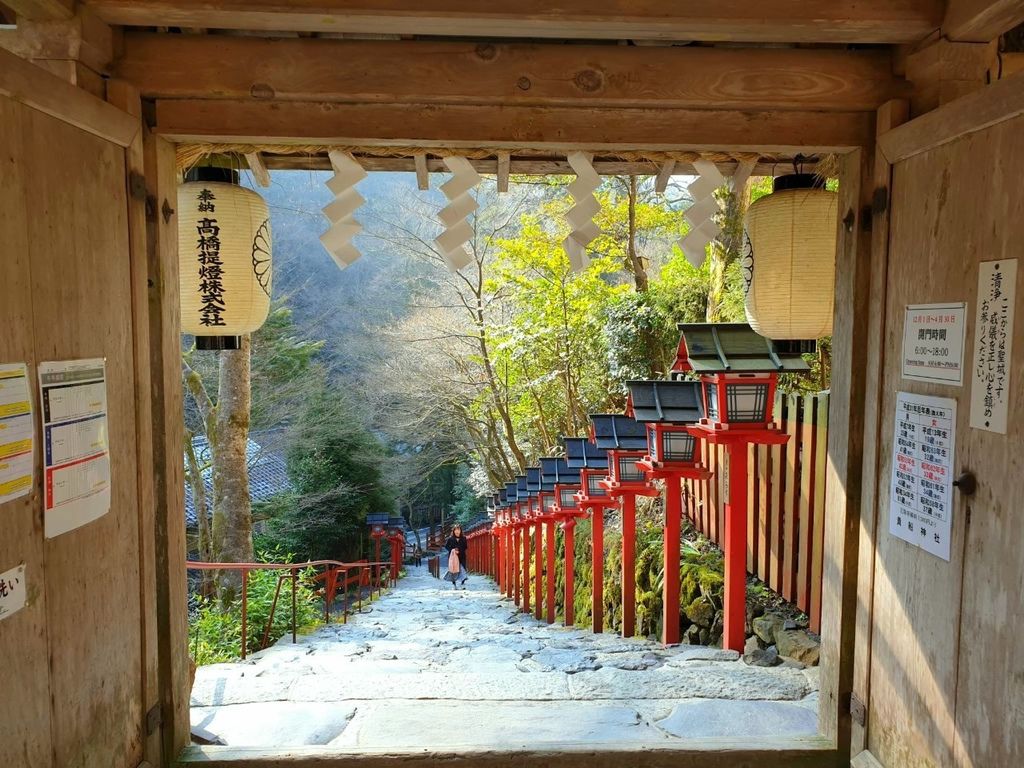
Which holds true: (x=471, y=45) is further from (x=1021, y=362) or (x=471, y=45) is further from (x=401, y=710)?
(x=401, y=710)


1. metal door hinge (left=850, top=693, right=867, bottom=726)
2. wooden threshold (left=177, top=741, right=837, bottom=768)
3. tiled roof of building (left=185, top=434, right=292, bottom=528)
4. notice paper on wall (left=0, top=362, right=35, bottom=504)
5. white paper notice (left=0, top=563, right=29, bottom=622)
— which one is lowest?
tiled roof of building (left=185, top=434, right=292, bottom=528)

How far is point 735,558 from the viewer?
588cm

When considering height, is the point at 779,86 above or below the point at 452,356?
above

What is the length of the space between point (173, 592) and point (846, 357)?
3.22 metres

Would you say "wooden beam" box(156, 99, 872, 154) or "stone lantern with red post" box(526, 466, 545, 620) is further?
"stone lantern with red post" box(526, 466, 545, 620)

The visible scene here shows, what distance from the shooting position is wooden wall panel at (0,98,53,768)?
1.99 m

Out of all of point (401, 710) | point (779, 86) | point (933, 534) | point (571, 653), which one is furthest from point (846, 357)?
point (571, 653)

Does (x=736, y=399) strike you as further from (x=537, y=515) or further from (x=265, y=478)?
(x=265, y=478)

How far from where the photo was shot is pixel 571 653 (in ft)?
21.6

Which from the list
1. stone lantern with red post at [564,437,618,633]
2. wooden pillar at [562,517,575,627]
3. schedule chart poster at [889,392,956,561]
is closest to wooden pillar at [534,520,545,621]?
wooden pillar at [562,517,575,627]

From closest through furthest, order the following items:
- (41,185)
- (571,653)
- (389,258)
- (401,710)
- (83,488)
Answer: (41,185)
(83,488)
(401,710)
(571,653)
(389,258)

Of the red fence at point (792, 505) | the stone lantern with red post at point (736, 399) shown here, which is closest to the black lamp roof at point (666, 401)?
the stone lantern with red post at point (736, 399)

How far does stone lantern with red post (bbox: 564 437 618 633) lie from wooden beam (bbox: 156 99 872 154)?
6.54 m

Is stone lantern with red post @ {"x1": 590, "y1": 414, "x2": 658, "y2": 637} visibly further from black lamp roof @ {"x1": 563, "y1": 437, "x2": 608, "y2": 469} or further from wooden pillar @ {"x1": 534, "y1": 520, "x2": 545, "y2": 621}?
wooden pillar @ {"x1": 534, "y1": 520, "x2": 545, "y2": 621}
